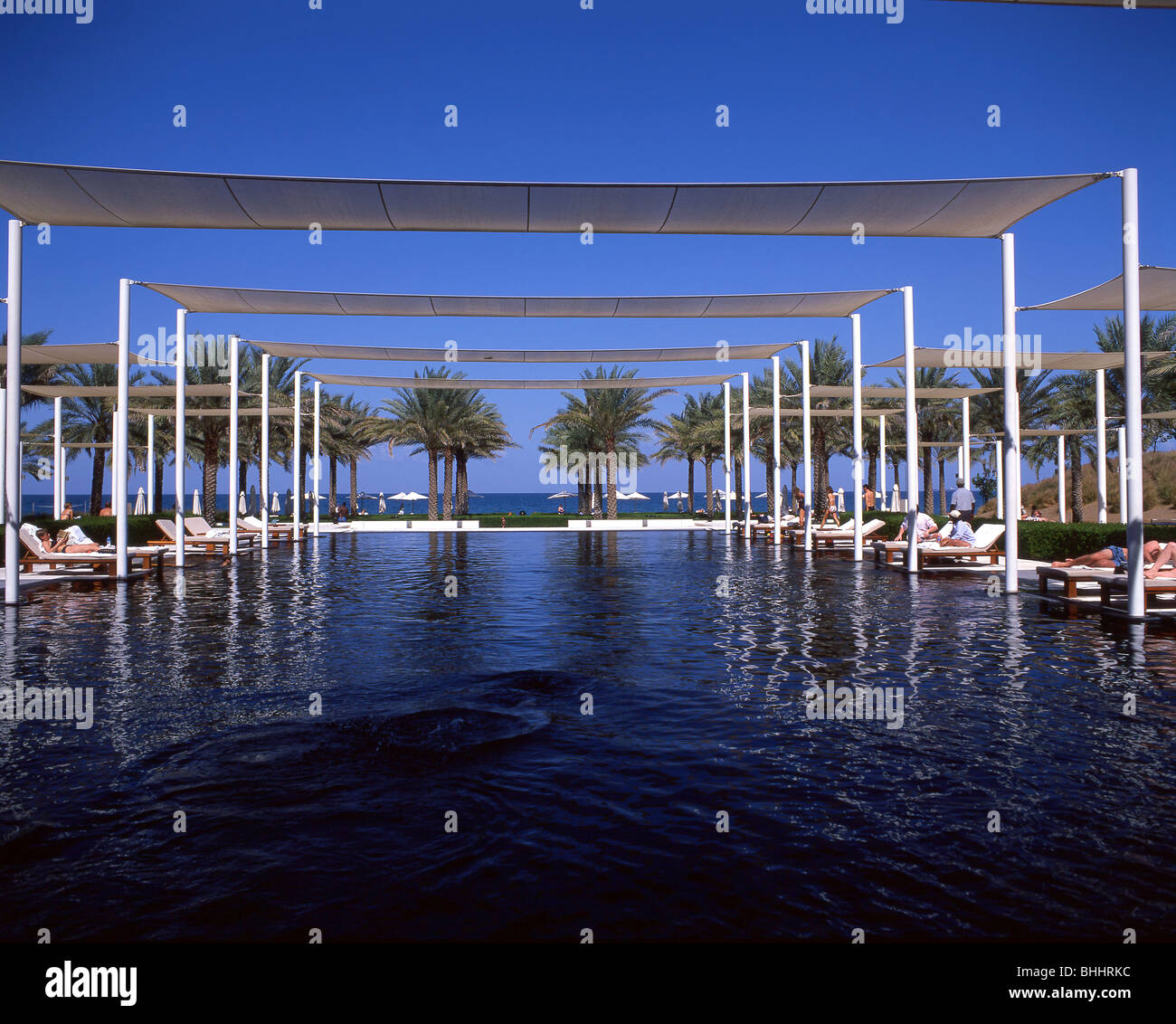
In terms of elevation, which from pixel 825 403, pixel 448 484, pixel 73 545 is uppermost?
pixel 825 403

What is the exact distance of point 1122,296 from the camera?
11.0 meters

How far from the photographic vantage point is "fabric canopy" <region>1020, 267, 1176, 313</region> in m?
10.5

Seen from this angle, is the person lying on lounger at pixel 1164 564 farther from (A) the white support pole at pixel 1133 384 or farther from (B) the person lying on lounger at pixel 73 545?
(B) the person lying on lounger at pixel 73 545

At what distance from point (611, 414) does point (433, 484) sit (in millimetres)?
8479

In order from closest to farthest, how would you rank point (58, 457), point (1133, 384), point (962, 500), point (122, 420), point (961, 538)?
1. point (1133, 384)
2. point (122, 420)
3. point (961, 538)
4. point (962, 500)
5. point (58, 457)

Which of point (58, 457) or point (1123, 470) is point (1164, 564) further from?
point (58, 457)

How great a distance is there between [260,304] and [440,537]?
15.9m

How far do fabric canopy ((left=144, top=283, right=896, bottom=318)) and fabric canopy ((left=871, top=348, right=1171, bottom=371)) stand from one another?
4579mm

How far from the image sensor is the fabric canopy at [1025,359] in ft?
62.7

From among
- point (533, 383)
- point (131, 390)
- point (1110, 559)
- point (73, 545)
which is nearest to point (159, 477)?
point (533, 383)

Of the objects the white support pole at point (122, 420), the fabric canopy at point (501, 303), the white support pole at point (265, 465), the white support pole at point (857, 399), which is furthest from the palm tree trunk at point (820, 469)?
the white support pole at point (122, 420)

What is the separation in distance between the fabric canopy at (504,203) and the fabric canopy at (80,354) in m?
6.19

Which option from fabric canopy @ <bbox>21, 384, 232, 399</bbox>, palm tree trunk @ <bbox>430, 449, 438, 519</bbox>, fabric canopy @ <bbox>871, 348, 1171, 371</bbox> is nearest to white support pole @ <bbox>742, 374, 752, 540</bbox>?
fabric canopy @ <bbox>871, 348, 1171, 371</bbox>
